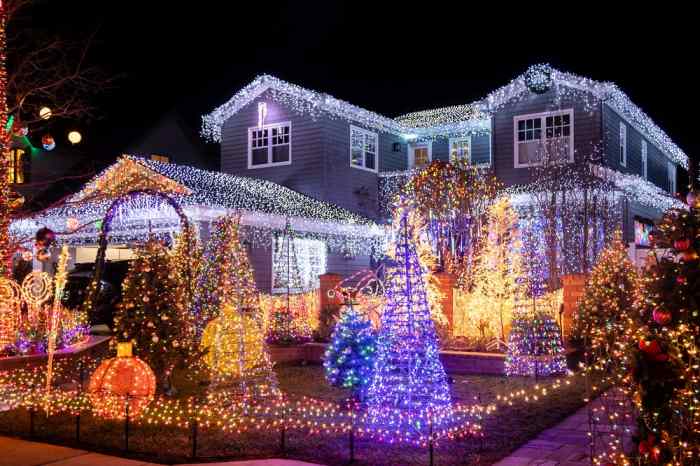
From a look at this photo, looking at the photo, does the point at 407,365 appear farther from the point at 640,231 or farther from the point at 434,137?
the point at 434,137

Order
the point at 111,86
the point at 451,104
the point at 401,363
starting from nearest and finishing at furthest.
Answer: the point at 401,363
the point at 111,86
the point at 451,104

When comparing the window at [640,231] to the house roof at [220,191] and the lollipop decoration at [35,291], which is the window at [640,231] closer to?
the house roof at [220,191]

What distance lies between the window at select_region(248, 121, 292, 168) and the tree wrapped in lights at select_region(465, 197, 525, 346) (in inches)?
443

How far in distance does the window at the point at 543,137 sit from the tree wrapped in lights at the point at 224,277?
12.9 metres

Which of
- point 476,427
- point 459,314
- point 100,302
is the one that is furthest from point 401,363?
point 100,302

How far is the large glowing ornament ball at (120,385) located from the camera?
8789 millimetres

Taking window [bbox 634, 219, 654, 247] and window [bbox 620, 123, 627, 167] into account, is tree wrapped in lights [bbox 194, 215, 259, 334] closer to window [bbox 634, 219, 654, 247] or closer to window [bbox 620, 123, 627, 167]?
window [bbox 634, 219, 654, 247]

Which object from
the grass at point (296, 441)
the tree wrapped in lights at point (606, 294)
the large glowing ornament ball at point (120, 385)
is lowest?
the grass at point (296, 441)

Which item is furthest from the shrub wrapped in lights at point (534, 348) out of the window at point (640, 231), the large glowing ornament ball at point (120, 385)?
the window at point (640, 231)

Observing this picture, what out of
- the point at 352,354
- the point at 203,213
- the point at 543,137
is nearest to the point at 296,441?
the point at 352,354

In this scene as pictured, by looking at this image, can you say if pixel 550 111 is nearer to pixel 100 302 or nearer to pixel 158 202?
pixel 158 202

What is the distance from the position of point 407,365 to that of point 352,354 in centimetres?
160

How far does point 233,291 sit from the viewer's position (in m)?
9.82

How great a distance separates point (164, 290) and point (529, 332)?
633cm
